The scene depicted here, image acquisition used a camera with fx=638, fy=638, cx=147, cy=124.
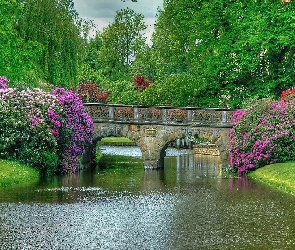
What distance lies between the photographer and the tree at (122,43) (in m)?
88.8

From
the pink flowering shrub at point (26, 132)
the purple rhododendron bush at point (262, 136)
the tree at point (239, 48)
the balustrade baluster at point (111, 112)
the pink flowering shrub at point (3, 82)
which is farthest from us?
the tree at point (239, 48)

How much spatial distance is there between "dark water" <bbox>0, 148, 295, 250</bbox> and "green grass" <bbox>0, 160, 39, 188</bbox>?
113 centimetres

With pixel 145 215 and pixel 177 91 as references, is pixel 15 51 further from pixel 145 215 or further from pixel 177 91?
pixel 145 215

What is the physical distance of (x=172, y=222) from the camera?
2003cm

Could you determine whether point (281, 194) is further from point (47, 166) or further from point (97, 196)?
point (47, 166)

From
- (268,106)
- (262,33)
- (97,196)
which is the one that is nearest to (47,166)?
(97,196)

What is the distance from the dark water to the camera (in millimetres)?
16875

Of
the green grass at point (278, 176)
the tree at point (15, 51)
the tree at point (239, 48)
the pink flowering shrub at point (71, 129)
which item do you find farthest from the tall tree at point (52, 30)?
the green grass at point (278, 176)

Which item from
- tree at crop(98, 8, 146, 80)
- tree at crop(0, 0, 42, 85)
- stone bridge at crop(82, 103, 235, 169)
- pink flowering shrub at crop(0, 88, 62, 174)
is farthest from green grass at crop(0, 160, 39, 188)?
tree at crop(98, 8, 146, 80)

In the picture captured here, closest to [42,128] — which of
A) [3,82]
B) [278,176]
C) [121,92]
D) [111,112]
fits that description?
[3,82]

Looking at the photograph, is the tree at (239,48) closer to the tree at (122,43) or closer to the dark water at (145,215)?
the dark water at (145,215)

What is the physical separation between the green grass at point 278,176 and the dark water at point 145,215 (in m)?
0.98

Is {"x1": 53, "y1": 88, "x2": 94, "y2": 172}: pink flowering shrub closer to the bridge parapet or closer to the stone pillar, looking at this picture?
the bridge parapet

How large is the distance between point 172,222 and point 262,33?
2717 cm
